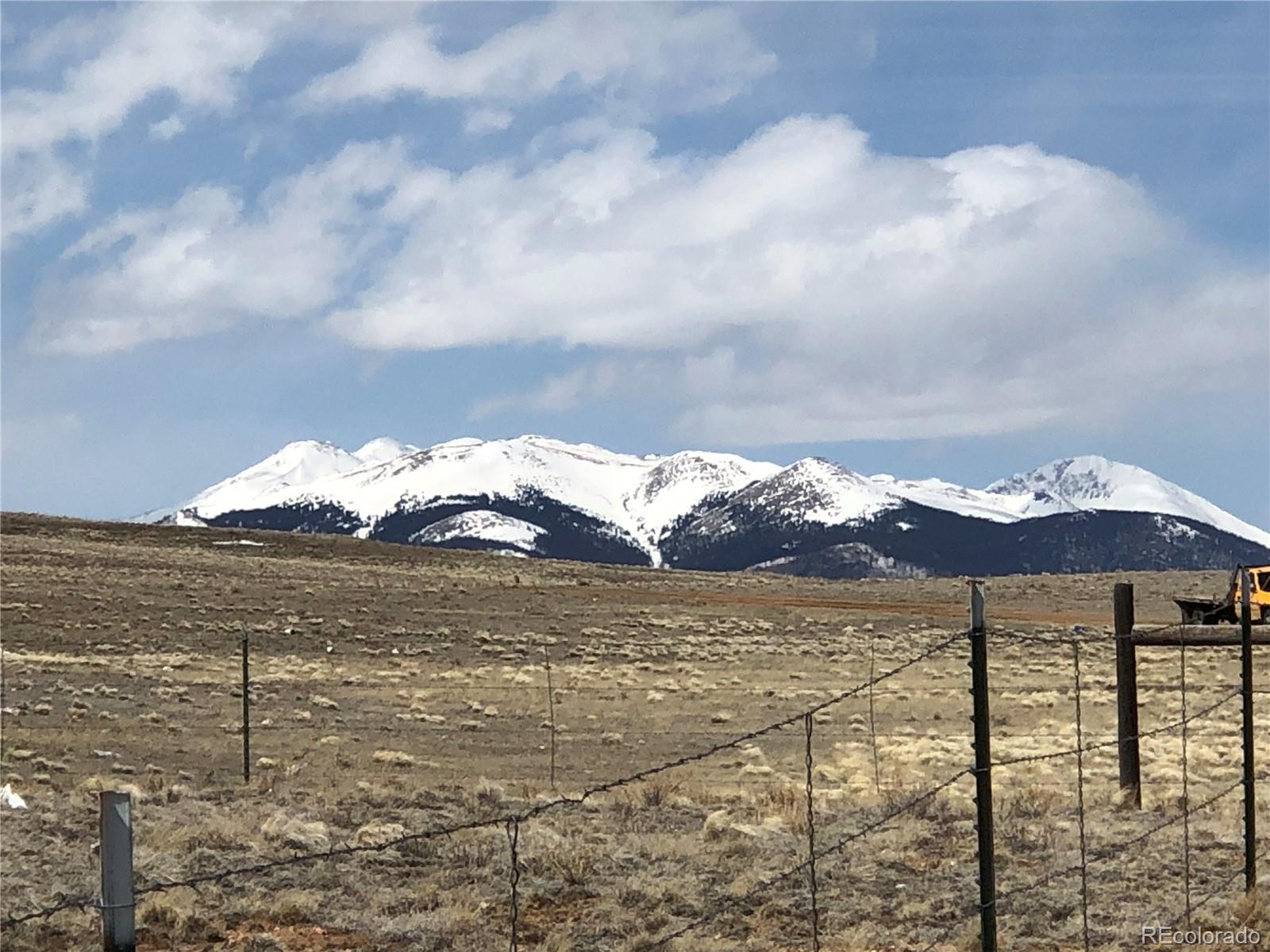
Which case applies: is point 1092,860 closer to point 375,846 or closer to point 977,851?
point 977,851

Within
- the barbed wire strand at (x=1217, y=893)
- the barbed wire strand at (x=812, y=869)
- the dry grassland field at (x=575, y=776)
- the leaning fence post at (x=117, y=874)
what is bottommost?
the dry grassland field at (x=575, y=776)

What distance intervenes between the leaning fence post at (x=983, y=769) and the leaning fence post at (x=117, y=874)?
14.5ft

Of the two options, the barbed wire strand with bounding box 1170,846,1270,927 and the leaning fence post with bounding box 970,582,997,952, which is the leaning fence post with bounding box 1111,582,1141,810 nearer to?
the barbed wire strand with bounding box 1170,846,1270,927

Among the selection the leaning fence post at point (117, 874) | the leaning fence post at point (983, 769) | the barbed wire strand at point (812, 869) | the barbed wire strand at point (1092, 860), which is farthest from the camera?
the barbed wire strand at point (1092, 860)

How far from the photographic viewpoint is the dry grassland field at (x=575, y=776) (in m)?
11.3

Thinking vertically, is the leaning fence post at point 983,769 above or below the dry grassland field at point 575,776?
above

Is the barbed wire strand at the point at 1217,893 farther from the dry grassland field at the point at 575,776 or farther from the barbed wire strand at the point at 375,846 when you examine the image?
the barbed wire strand at the point at 375,846

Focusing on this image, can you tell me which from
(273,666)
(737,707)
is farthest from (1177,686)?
(273,666)

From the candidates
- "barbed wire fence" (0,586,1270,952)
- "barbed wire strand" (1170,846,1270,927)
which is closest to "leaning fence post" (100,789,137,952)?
"barbed wire fence" (0,586,1270,952)

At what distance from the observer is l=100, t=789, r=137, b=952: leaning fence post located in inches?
203

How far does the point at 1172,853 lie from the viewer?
1329 centimetres

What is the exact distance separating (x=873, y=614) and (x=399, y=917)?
4560cm

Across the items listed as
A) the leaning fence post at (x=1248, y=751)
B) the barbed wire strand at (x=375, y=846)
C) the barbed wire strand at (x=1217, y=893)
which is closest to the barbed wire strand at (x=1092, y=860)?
the leaning fence post at (x=1248, y=751)

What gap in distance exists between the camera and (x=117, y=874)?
522 centimetres
